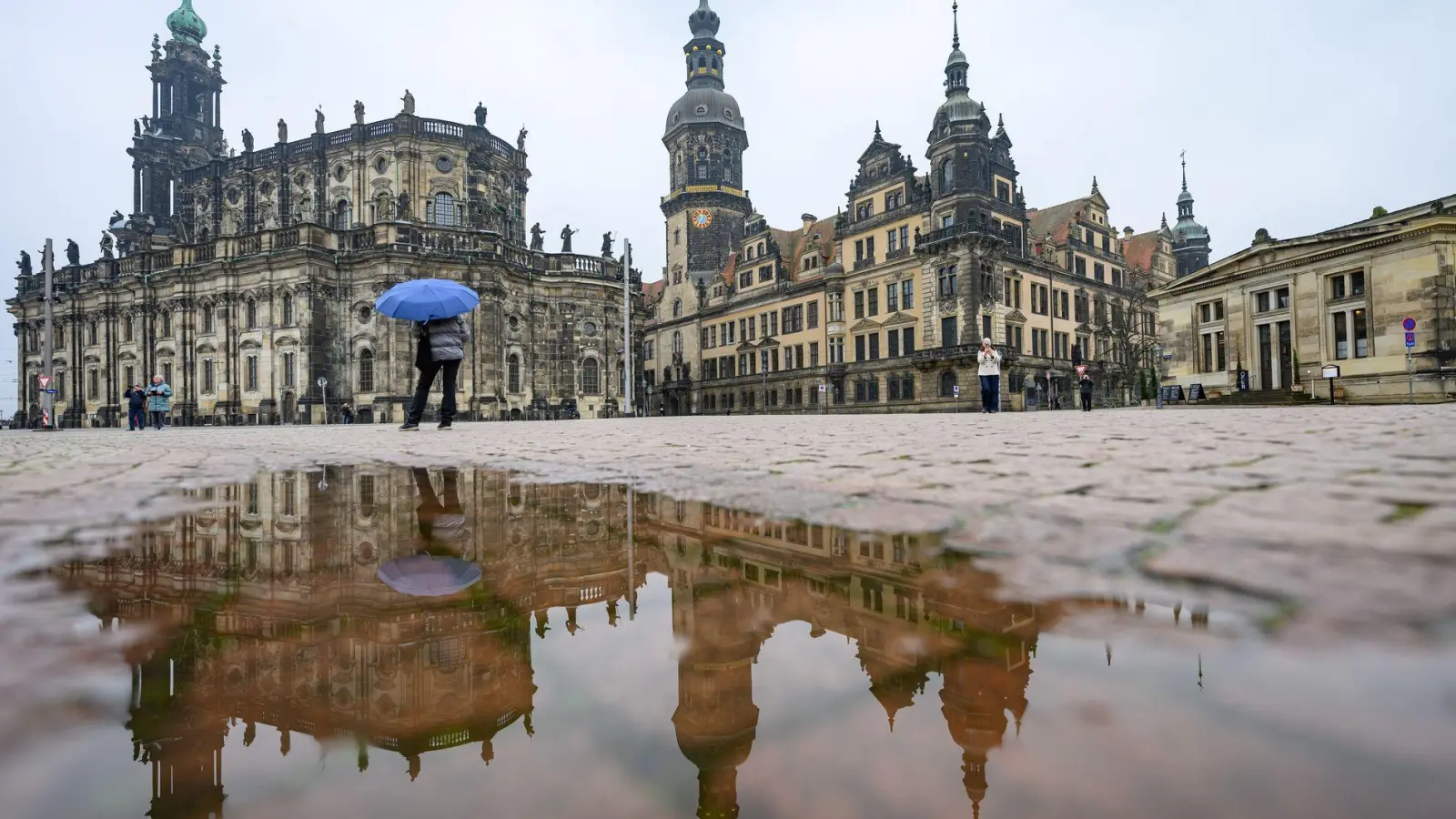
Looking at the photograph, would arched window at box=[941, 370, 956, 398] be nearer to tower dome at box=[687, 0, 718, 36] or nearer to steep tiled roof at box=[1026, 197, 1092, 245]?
steep tiled roof at box=[1026, 197, 1092, 245]

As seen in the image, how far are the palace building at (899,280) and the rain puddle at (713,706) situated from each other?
3876cm

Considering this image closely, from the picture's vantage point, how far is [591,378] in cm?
4053

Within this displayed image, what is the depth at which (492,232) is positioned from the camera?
3562 cm

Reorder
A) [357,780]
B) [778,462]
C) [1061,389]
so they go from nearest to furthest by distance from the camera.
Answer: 1. [357,780]
2. [778,462]
3. [1061,389]

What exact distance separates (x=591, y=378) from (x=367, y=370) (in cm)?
1148

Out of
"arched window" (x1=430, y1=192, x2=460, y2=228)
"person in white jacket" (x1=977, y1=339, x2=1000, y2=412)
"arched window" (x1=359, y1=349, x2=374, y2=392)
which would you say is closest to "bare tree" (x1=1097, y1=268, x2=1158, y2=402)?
"person in white jacket" (x1=977, y1=339, x2=1000, y2=412)

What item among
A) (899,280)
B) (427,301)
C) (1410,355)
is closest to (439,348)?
(427,301)

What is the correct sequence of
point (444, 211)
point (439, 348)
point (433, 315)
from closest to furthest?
point (433, 315) < point (439, 348) < point (444, 211)

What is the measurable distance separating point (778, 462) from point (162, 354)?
46144 millimetres

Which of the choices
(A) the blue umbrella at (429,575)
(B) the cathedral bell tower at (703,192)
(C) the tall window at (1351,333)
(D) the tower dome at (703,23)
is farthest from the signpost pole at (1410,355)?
(D) the tower dome at (703,23)

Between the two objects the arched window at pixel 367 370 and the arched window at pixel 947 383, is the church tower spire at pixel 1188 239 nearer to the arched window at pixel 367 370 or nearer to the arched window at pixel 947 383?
the arched window at pixel 947 383

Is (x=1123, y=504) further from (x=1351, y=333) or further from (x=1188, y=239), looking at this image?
(x=1188, y=239)

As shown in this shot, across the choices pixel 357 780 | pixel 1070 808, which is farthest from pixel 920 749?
pixel 357 780

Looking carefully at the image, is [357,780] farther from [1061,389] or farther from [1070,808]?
[1061,389]
